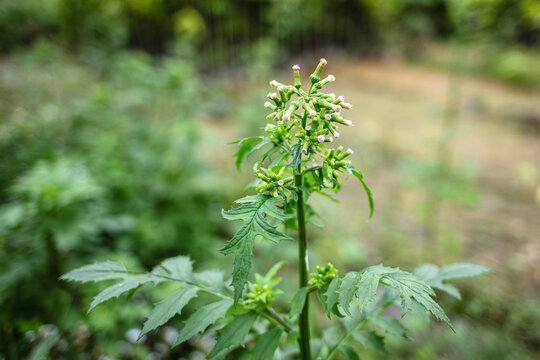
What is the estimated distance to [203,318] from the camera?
44.6 inches

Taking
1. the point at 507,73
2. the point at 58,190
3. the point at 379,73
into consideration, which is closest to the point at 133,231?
the point at 58,190

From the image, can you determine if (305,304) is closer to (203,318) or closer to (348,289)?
(348,289)

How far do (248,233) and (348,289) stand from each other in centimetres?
39

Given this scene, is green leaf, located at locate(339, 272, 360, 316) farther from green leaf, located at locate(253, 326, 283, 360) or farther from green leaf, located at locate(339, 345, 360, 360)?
green leaf, located at locate(339, 345, 360, 360)

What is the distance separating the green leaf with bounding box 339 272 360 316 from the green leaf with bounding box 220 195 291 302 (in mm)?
268

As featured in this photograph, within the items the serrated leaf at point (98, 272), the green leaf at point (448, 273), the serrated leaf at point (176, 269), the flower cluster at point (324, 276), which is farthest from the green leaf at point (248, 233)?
the green leaf at point (448, 273)

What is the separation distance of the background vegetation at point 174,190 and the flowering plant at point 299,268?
0.21 m

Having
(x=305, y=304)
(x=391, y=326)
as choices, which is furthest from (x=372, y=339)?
(x=305, y=304)

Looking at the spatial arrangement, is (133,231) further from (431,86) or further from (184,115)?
(431,86)

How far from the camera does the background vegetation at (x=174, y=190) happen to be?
2453 mm

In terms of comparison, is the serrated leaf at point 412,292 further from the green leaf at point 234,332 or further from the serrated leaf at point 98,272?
the serrated leaf at point 98,272

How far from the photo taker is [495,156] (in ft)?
25.6

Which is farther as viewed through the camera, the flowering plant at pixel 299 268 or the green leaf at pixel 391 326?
the green leaf at pixel 391 326

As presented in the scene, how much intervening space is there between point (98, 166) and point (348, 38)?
1655cm
